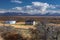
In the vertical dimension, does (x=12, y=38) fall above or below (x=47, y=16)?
below

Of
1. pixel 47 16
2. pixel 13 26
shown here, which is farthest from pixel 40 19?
pixel 13 26

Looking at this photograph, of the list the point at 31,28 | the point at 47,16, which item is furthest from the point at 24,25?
the point at 47,16

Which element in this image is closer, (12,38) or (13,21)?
(12,38)

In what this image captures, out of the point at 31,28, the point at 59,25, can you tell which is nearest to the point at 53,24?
the point at 59,25

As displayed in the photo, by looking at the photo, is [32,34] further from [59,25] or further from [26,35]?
[59,25]

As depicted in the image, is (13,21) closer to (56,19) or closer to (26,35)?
(26,35)

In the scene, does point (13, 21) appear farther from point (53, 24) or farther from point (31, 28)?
point (53, 24)

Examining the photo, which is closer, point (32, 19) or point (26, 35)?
point (26, 35)
